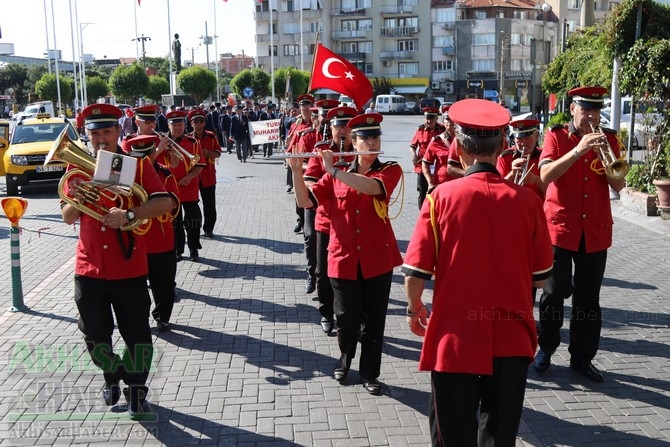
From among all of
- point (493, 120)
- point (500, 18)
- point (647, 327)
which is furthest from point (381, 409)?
point (500, 18)

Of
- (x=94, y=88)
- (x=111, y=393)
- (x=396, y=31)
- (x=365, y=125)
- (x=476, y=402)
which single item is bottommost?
(x=111, y=393)

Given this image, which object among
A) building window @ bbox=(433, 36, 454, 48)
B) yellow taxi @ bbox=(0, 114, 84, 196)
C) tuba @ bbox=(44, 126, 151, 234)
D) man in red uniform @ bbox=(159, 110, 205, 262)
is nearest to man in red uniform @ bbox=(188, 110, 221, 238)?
man in red uniform @ bbox=(159, 110, 205, 262)

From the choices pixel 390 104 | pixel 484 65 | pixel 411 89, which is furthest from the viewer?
pixel 411 89

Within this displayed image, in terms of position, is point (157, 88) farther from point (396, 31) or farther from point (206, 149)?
point (206, 149)

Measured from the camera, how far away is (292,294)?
338 inches

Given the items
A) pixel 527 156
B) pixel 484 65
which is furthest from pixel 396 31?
pixel 527 156

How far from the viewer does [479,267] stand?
343 centimetres

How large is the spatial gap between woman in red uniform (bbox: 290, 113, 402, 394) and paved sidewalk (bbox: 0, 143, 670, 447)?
0.45 m

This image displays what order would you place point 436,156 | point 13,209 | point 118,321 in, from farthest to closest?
point 436,156 < point 13,209 < point 118,321

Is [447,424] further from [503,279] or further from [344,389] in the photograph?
[344,389]

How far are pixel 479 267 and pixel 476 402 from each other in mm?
686

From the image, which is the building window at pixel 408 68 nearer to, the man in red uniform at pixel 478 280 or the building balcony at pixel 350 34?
the building balcony at pixel 350 34

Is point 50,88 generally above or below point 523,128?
above

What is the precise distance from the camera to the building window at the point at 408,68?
82562 mm
